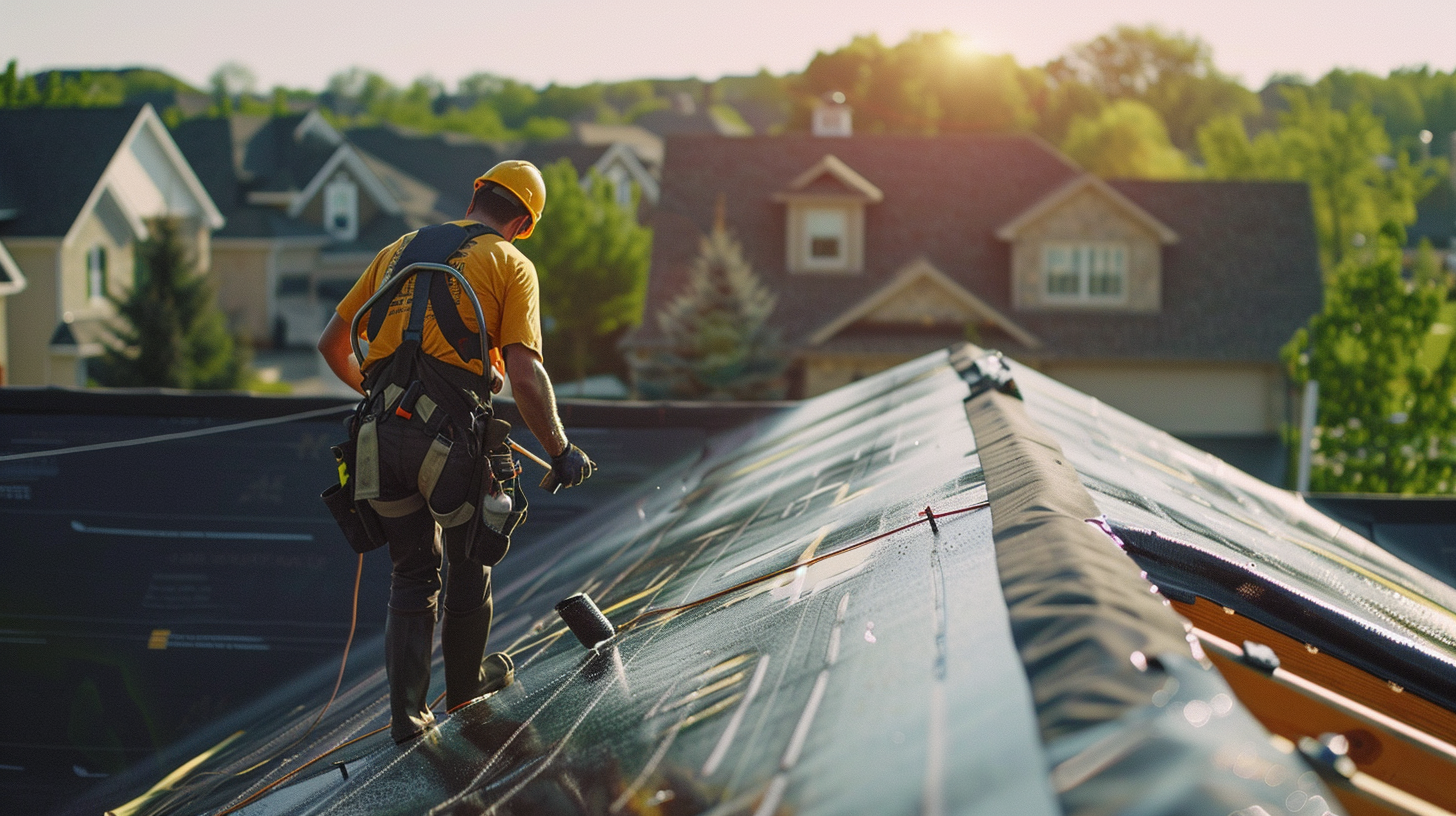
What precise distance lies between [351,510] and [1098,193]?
20999mm

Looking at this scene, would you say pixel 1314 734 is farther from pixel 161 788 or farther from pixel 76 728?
pixel 76 728

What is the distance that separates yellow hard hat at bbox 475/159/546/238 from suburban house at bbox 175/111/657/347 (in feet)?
103

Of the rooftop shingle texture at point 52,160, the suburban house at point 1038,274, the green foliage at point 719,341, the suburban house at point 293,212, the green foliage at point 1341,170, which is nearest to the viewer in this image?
the green foliage at point 719,341

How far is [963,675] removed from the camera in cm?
181

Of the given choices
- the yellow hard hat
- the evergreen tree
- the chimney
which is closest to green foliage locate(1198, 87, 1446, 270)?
the chimney

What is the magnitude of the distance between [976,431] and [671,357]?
16950mm

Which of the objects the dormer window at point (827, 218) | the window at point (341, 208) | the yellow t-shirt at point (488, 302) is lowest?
the yellow t-shirt at point (488, 302)

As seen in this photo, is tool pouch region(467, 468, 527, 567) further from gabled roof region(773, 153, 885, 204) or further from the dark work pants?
gabled roof region(773, 153, 885, 204)

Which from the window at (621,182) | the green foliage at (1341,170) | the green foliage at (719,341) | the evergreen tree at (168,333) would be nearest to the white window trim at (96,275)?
the evergreen tree at (168,333)

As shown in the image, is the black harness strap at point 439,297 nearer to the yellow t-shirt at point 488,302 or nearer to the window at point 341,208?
the yellow t-shirt at point 488,302

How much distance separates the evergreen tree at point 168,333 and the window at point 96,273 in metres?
0.81

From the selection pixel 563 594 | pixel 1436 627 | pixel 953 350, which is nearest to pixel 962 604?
pixel 1436 627

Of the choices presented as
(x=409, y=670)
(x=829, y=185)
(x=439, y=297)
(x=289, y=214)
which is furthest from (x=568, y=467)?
(x=289, y=214)

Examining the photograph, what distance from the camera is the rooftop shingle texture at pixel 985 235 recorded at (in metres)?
22.1
